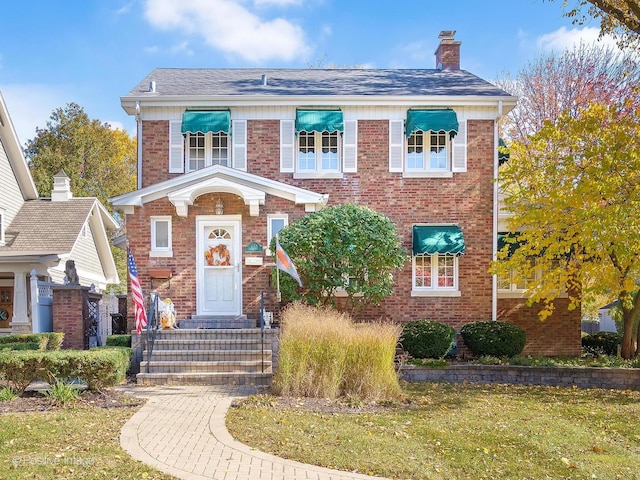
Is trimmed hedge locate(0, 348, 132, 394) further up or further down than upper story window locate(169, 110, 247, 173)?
further down

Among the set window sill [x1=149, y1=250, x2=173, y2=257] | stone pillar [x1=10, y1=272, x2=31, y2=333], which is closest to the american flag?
window sill [x1=149, y1=250, x2=173, y2=257]

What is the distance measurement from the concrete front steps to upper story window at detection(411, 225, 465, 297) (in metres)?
4.58

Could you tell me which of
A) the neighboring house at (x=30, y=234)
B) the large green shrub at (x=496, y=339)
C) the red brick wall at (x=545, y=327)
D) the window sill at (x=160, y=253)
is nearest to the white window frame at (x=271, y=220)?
the window sill at (x=160, y=253)

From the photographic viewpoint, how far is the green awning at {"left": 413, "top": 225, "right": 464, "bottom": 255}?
1540 centimetres

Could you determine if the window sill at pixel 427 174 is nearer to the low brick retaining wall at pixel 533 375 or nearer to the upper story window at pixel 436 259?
the upper story window at pixel 436 259

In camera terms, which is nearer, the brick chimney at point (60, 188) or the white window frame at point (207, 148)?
the white window frame at point (207, 148)

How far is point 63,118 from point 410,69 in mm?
20801

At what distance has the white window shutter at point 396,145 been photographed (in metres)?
16.0

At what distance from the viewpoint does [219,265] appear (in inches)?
595

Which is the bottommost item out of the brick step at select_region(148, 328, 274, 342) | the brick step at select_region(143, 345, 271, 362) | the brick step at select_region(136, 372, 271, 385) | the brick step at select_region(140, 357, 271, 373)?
the brick step at select_region(136, 372, 271, 385)

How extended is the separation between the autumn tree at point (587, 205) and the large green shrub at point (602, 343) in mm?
2849

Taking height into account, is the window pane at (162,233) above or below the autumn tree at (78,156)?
below

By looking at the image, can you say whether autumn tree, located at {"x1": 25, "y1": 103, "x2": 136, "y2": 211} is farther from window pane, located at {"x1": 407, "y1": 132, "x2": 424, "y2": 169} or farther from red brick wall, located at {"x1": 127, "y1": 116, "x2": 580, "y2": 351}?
window pane, located at {"x1": 407, "y1": 132, "x2": 424, "y2": 169}

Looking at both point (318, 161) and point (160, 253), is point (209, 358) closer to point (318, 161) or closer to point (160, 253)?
point (160, 253)
